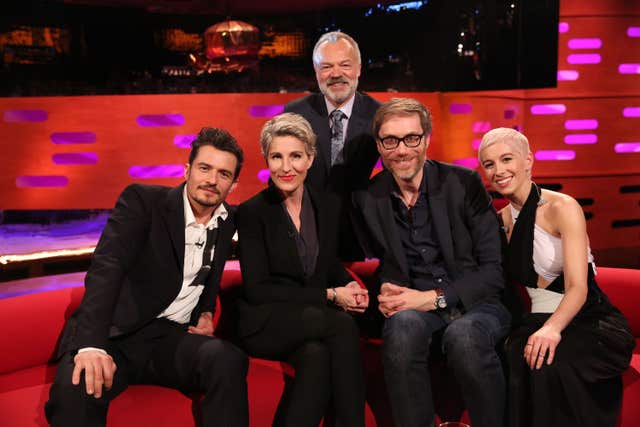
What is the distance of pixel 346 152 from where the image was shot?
3.01 meters

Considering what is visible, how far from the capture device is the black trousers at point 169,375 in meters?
2.00

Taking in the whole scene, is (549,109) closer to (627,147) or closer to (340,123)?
(627,147)

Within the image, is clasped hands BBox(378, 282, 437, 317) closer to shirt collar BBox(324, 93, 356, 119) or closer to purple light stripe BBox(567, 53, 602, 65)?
shirt collar BBox(324, 93, 356, 119)

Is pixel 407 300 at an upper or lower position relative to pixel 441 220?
lower

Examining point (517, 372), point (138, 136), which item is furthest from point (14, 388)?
point (138, 136)

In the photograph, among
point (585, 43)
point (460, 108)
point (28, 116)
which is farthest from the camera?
point (460, 108)

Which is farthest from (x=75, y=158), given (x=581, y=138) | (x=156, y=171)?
(x=581, y=138)

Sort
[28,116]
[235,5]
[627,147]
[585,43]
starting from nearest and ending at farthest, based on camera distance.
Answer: [585,43] → [28,116] → [627,147] → [235,5]

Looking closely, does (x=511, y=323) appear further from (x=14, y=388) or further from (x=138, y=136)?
(x=138, y=136)

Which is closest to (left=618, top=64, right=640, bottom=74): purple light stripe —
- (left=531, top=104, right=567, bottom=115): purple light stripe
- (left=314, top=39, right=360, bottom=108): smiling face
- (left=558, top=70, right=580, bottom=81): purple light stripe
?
(left=558, top=70, right=580, bottom=81): purple light stripe

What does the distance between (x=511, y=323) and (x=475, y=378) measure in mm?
441

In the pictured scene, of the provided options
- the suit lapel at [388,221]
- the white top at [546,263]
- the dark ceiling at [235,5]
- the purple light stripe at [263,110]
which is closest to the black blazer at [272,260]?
the suit lapel at [388,221]

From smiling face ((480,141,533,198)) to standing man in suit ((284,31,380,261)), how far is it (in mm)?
683

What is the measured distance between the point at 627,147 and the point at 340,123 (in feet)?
12.0
